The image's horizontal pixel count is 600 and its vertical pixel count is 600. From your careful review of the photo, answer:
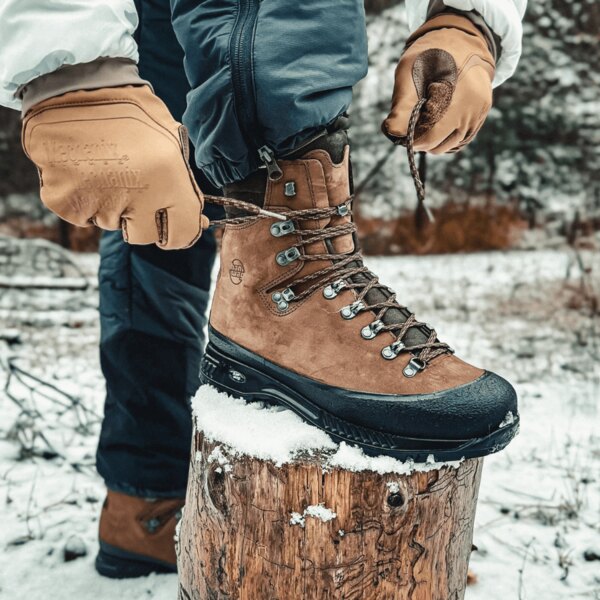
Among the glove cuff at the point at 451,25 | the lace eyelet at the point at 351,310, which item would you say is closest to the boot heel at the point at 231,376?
the lace eyelet at the point at 351,310

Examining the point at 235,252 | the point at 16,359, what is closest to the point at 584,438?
the point at 235,252

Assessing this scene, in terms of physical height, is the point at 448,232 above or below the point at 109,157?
below

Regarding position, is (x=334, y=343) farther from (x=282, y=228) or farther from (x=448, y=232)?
(x=448, y=232)

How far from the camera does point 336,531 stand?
1038mm

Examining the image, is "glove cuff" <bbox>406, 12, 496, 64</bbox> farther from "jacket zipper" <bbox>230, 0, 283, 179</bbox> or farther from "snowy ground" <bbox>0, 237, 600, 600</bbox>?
"snowy ground" <bbox>0, 237, 600, 600</bbox>

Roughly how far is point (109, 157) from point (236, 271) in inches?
13.7

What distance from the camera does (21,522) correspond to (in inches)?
72.4

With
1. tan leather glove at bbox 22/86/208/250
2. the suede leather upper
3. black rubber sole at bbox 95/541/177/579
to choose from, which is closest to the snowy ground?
black rubber sole at bbox 95/541/177/579

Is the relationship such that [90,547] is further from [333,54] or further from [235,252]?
[333,54]

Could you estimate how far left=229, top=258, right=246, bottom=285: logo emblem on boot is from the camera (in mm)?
1176

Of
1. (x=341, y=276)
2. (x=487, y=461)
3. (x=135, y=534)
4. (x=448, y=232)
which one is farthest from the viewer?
(x=448, y=232)

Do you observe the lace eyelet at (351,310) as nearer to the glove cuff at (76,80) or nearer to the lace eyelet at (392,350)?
the lace eyelet at (392,350)

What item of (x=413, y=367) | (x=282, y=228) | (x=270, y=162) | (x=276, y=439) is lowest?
(x=276, y=439)

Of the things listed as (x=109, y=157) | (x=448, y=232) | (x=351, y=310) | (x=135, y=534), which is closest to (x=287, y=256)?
(x=351, y=310)
